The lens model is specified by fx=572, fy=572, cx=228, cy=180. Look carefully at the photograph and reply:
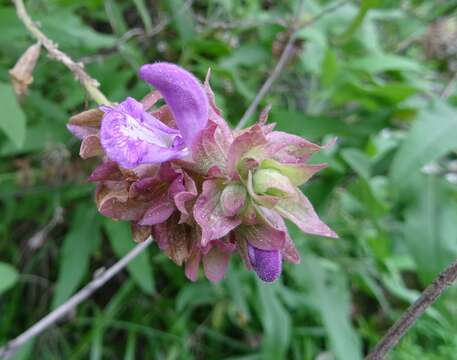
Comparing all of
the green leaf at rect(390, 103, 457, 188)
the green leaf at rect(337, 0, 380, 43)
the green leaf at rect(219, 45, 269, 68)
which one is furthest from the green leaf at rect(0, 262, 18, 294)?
the green leaf at rect(337, 0, 380, 43)

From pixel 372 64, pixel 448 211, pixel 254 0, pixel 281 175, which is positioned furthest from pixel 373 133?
pixel 281 175

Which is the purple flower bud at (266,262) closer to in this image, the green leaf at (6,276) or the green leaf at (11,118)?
the green leaf at (11,118)

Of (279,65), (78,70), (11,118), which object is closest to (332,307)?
(279,65)

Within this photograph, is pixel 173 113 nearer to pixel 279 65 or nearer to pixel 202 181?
pixel 202 181

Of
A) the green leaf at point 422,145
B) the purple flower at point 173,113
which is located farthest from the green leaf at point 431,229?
the purple flower at point 173,113

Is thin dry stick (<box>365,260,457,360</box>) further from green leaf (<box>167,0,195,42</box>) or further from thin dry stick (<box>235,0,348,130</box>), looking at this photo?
green leaf (<box>167,0,195,42</box>)

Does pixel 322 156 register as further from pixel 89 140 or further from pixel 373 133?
pixel 89 140
